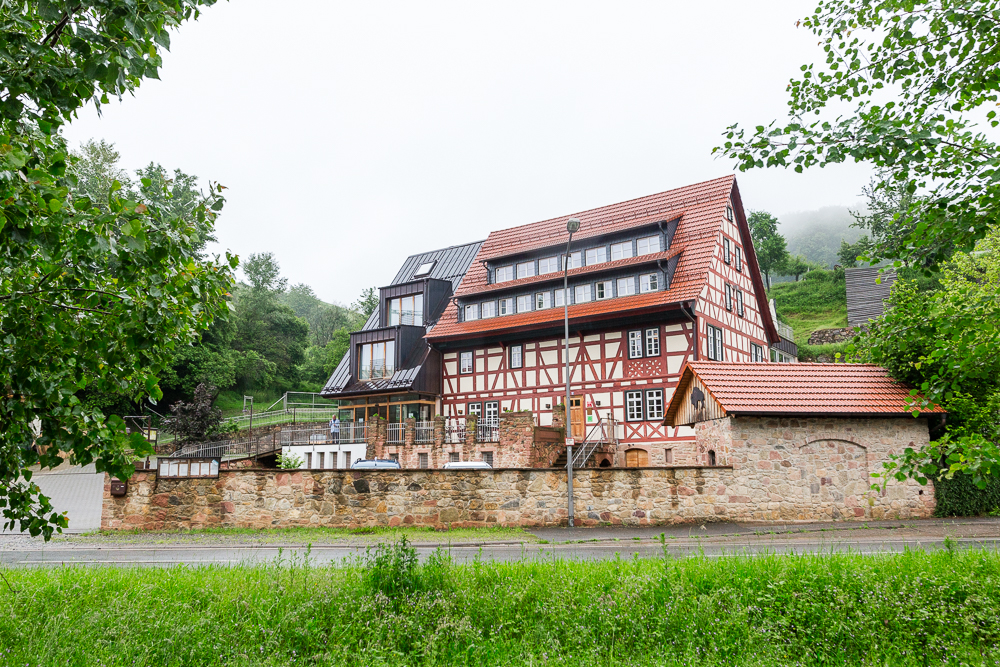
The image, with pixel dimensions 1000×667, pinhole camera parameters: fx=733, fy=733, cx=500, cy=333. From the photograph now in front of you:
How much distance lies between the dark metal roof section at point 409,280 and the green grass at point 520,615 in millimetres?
28108

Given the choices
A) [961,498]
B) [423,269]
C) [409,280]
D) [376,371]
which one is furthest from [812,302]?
[961,498]

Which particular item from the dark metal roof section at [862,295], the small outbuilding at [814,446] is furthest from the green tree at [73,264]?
the dark metal roof section at [862,295]

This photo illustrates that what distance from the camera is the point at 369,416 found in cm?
3831

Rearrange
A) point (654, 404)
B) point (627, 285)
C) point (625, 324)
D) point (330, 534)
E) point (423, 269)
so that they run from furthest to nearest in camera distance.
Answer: point (423, 269) → point (627, 285) → point (625, 324) → point (654, 404) → point (330, 534)

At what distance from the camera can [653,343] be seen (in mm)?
30203

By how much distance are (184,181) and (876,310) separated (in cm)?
5159

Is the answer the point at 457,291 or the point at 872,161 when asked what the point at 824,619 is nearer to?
the point at 872,161

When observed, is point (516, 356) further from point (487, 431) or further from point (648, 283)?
point (648, 283)

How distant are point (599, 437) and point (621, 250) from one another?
9294 mm

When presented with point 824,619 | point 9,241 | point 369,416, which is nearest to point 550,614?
point 824,619

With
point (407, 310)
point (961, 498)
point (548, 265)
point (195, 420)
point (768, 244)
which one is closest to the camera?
point (961, 498)

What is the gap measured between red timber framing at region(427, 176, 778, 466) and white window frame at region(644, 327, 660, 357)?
3.4 inches

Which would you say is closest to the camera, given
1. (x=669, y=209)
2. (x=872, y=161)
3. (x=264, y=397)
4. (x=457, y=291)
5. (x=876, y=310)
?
(x=872, y=161)

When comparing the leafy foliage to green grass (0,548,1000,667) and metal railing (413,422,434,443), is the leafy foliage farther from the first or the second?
green grass (0,548,1000,667)
